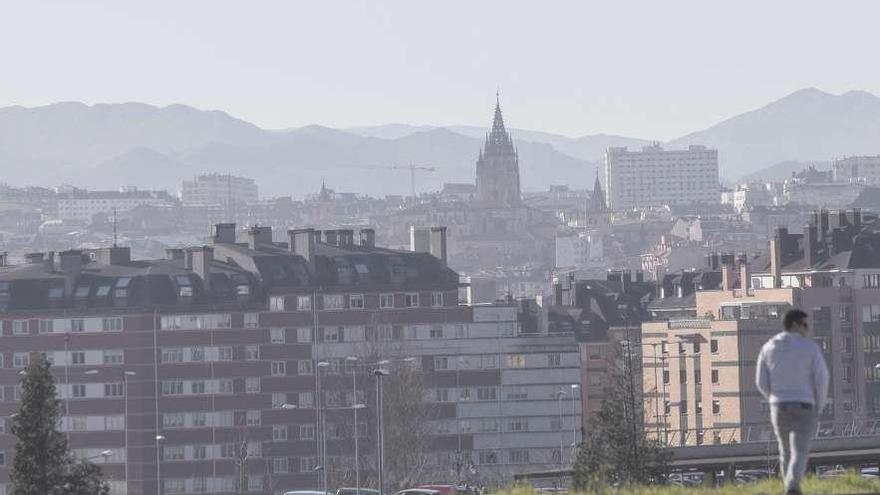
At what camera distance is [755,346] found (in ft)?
396

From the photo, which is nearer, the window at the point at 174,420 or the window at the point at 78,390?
the window at the point at 78,390

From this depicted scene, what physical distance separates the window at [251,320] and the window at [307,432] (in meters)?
5.91

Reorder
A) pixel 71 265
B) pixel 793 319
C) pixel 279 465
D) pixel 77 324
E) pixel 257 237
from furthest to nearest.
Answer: pixel 257 237, pixel 71 265, pixel 77 324, pixel 279 465, pixel 793 319

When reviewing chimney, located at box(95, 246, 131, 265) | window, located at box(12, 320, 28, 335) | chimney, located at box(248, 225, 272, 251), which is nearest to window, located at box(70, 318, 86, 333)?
window, located at box(12, 320, 28, 335)

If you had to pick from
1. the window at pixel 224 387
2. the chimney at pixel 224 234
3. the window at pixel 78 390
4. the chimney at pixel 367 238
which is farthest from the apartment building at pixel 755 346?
the window at pixel 78 390

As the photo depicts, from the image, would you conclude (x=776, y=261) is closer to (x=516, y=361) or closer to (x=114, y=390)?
(x=516, y=361)

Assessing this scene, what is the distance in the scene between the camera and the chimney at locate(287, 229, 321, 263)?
457 ft

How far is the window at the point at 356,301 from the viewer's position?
5310 inches

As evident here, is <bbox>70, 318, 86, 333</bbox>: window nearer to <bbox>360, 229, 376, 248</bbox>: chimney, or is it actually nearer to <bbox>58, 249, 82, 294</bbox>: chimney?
<bbox>58, 249, 82, 294</bbox>: chimney

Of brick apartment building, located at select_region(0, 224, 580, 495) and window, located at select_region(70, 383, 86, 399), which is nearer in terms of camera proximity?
brick apartment building, located at select_region(0, 224, 580, 495)

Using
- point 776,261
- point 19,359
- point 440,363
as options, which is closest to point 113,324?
point 19,359

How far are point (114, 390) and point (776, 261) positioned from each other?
3372 cm

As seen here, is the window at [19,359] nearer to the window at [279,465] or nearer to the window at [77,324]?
the window at [77,324]

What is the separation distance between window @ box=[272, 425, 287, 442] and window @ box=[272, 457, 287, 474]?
1490 millimetres
